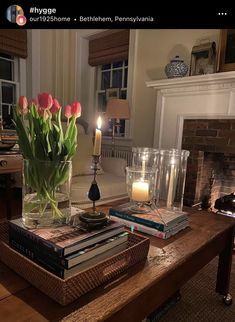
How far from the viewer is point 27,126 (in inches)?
30.5

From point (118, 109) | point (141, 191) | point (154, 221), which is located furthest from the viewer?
point (118, 109)

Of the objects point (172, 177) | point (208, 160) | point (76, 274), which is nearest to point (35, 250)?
point (76, 274)

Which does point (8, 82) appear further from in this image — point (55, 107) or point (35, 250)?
point (35, 250)

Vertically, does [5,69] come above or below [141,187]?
above

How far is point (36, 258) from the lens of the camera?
2.16 feet

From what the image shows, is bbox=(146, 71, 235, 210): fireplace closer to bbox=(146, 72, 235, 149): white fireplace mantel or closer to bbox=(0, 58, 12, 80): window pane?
bbox=(146, 72, 235, 149): white fireplace mantel

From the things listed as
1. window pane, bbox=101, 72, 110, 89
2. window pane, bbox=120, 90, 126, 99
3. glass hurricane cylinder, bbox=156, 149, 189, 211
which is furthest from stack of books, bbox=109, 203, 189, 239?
window pane, bbox=101, 72, 110, 89

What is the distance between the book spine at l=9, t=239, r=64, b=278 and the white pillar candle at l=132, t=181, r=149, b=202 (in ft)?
1.85

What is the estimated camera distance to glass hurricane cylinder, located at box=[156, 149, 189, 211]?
1.23m
